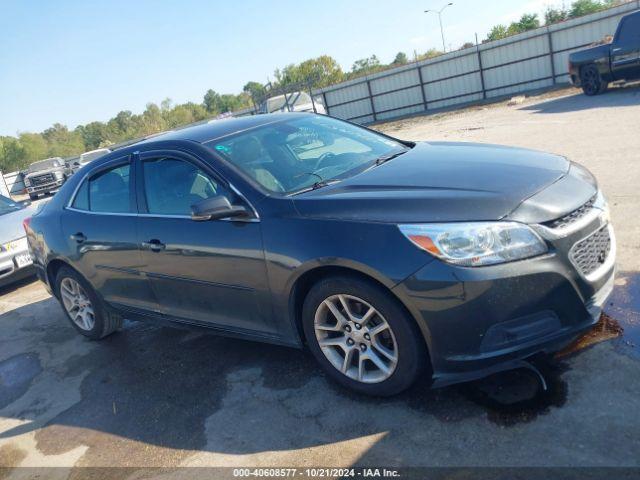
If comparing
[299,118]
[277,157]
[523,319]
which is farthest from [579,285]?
[299,118]

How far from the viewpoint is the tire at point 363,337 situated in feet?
9.78

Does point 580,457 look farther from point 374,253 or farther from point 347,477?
point 374,253

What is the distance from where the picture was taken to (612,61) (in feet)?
46.2

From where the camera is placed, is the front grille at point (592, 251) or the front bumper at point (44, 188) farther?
the front bumper at point (44, 188)

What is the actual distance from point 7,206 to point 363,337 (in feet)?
27.4

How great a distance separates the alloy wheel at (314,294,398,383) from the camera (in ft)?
10.3

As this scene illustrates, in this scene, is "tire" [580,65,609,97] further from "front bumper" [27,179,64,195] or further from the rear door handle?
"front bumper" [27,179,64,195]

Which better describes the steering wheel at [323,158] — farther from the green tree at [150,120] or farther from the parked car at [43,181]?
the green tree at [150,120]

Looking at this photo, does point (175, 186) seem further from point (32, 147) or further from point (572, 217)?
point (32, 147)

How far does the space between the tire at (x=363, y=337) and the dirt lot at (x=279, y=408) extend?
160 mm

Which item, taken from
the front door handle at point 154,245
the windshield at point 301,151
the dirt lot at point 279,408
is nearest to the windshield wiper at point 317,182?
the windshield at point 301,151

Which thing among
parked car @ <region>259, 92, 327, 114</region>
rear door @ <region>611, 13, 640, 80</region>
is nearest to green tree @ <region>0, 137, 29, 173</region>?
parked car @ <region>259, 92, 327, 114</region>

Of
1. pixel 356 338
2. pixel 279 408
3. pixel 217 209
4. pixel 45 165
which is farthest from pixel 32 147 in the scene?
pixel 356 338

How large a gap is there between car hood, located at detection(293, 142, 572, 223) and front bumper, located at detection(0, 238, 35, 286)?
6.14 meters
